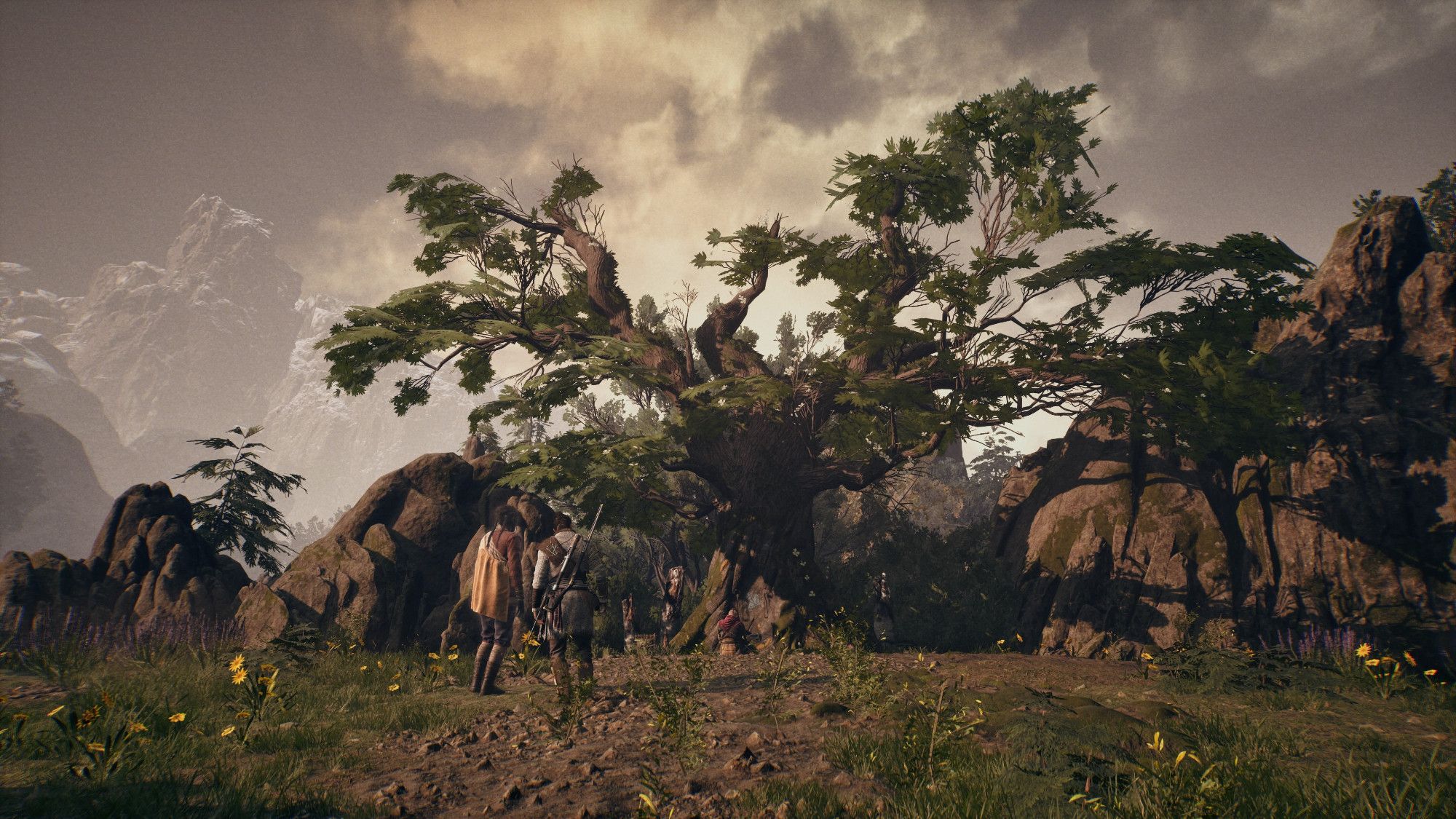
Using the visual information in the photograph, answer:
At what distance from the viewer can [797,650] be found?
1230cm

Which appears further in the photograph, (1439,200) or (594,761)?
(1439,200)

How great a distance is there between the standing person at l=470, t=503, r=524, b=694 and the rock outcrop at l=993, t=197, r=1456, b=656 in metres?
10.7

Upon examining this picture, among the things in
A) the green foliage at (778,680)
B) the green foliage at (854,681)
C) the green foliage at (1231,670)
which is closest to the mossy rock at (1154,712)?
the green foliage at (1231,670)

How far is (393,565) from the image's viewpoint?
1639 centimetres

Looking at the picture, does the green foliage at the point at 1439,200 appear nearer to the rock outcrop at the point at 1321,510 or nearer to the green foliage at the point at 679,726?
the rock outcrop at the point at 1321,510

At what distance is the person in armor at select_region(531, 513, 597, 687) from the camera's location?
7.82m

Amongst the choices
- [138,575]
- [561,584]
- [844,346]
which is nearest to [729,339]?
[844,346]

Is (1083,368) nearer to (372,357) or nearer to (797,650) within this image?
(797,650)

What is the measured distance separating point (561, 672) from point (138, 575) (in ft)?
47.5

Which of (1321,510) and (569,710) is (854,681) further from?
(1321,510)

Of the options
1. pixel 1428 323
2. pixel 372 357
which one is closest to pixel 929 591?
pixel 1428 323

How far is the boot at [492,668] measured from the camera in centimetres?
809

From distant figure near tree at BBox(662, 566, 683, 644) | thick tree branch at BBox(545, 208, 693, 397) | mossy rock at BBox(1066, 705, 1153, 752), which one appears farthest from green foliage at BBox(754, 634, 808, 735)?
thick tree branch at BBox(545, 208, 693, 397)

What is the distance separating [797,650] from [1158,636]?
7033 mm
